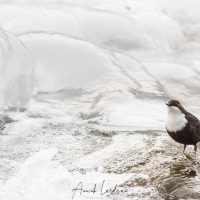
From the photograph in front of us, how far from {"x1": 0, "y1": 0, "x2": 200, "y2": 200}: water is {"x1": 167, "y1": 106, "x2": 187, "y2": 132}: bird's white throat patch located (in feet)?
1.03

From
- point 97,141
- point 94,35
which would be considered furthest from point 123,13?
point 97,141

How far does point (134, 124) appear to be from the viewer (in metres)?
6.13

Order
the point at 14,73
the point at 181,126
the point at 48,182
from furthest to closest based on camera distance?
the point at 14,73 → the point at 181,126 → the point at 48,182

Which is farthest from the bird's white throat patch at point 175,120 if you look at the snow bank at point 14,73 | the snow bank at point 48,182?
the snow bank at point 14,73

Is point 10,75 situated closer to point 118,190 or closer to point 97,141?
point 97,141

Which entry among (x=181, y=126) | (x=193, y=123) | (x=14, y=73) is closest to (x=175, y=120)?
(x=181, y=126)

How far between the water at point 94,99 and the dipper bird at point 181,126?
0.22 metres

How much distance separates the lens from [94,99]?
23.1 feet

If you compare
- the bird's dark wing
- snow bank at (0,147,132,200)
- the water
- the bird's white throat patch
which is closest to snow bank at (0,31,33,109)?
the water

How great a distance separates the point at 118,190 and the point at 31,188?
0.75m

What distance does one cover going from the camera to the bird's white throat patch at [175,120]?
15.5 feet

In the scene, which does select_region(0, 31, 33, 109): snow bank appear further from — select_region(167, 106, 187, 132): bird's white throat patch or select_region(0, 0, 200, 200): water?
select_region(167, 106, 187, 132): bird's white throat patch

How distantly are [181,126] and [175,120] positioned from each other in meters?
0.08

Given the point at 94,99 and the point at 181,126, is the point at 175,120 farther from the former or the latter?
the point at 94,99
